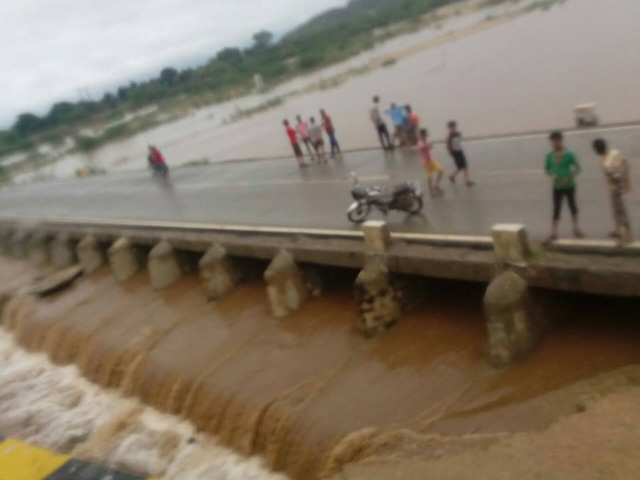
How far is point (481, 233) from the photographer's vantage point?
10367mm

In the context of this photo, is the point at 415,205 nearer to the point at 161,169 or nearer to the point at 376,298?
the point at 376,298

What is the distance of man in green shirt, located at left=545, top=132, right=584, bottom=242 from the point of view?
873 centimetres

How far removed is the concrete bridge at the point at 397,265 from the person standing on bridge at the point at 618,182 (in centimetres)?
27

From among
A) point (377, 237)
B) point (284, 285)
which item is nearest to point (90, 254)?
point (284, 285)

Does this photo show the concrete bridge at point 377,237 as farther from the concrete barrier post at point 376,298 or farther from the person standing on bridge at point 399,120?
the person standing on bridge at point 399,120

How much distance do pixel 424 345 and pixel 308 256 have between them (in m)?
2.97

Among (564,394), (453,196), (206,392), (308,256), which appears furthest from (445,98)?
(564,394)

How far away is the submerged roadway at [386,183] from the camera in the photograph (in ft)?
35.8

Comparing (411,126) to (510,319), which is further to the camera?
(411,126)

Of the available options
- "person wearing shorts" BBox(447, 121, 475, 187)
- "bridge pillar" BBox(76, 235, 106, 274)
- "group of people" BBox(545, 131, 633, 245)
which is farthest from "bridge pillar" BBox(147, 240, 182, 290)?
"group of people" BBox(545, 131, 633, 245)

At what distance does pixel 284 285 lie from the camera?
12234 mm

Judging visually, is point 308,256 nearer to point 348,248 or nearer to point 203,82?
point 348,248

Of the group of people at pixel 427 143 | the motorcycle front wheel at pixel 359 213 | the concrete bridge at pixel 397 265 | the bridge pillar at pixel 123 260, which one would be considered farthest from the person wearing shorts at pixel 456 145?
the bridge pillar at pixel 123 260

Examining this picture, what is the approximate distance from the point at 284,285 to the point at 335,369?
236cm
